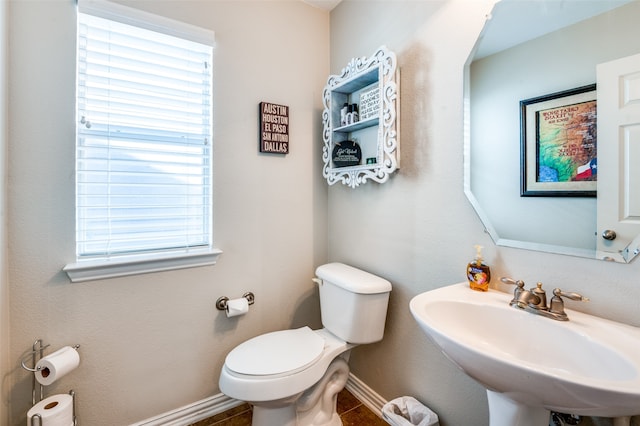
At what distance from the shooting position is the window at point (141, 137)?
4.22ft

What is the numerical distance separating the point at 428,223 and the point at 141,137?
55.6 inches

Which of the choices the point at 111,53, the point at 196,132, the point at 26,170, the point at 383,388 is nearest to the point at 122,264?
the point at 26,170

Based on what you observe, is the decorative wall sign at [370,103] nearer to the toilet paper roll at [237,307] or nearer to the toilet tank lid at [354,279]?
the toilet tank lid at [354,279]

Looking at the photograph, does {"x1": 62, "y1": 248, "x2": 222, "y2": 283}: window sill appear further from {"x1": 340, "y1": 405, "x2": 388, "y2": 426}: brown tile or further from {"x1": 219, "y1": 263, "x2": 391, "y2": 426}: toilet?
{"x1": 340, "y1": 405, "x2": 388, "y2": 426}: brown tile

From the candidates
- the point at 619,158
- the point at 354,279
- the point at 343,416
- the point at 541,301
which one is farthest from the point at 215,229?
the point at 619,158

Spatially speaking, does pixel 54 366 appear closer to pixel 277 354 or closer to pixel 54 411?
pixel 54 411

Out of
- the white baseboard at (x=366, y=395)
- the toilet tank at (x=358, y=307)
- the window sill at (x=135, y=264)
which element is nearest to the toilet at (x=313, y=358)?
the toilet tank at (x=358, y=307)

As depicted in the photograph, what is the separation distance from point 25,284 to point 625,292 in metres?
2.10

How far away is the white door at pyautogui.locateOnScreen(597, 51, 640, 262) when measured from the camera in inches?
31.8

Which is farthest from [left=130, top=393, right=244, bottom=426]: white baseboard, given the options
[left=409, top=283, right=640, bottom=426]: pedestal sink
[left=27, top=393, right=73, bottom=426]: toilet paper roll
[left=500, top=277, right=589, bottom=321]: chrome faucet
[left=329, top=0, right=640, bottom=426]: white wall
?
[left=500, top=277, right=589, bottom=321]: chrome faucet

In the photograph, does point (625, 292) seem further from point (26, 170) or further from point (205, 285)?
point (26, 170)

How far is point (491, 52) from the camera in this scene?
110 cm

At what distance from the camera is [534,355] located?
0.89m

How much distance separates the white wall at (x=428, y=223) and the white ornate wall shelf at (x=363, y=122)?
89 mm
